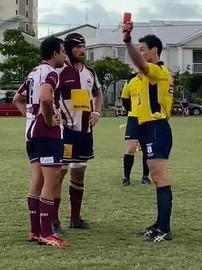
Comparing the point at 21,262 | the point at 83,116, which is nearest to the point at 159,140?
the point at 83,116

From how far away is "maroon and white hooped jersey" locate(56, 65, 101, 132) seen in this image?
26.2 feet

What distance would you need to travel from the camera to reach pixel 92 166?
15.8 metres

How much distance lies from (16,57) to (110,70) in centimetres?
859

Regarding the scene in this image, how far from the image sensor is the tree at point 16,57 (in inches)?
2601

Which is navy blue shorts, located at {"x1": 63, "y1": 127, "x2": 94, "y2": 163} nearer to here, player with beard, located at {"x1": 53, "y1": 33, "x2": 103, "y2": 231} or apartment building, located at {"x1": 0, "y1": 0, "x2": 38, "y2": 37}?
player with beard, located at {"x1": 53, "y1": 33, "x2": 103, "y2": 231}

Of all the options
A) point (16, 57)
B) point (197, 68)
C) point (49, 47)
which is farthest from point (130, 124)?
point (197, 68)

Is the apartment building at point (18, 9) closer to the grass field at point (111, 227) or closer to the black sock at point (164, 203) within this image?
the grass field at point (111, 227)

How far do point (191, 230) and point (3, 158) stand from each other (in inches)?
394

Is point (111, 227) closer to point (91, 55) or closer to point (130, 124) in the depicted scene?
point (130, 124)

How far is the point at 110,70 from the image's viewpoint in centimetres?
6625

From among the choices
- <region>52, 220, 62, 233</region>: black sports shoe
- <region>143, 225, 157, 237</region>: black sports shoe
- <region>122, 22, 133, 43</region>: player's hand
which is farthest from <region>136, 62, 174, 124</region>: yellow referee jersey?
<region>52, 220, 62, 233</region>: black sports shoe

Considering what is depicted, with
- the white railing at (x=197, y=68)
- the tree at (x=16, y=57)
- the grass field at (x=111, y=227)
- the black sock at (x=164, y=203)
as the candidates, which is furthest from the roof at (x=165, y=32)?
the black sock at (x=164, y=203)

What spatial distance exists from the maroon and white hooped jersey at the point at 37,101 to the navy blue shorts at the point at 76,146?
27.0 inches

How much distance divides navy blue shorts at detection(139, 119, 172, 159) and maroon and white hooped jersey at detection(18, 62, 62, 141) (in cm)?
90
